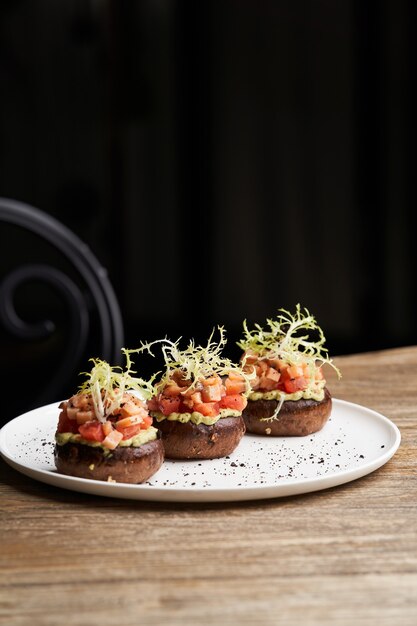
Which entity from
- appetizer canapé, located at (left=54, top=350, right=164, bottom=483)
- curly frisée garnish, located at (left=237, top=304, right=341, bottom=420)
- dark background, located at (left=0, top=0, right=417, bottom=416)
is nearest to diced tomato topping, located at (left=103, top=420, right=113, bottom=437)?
appetizer canapé, located at (left=54, top=350, right=164, bottom=483)

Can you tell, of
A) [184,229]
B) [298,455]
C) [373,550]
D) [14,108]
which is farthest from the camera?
[184,229]

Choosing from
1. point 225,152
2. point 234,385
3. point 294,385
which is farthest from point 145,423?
point 225,152

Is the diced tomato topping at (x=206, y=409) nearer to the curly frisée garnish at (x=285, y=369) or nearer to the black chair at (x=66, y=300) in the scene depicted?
the curly frisée garnish at (x=285, y=369)

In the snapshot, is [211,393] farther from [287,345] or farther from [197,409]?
[287,345]

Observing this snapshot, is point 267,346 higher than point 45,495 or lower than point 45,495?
higher

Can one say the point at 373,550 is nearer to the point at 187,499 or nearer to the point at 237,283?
the point at 187,499

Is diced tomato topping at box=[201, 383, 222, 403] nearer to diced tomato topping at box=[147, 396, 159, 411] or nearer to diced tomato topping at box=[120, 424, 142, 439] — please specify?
diced tomato topping at box=[147, 396, 159, 411]

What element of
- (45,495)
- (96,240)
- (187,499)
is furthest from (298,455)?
(96,240)
